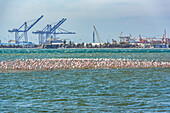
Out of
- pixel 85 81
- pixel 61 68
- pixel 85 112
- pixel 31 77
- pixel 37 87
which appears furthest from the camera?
pixel 61 68

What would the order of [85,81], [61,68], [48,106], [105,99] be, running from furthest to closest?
1. [61,68]
2. [85,81]
3. [105,99]
4. [48,106]

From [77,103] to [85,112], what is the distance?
2374 millimetres

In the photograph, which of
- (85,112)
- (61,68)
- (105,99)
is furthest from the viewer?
(61,68)

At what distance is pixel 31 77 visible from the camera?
35.7 metres

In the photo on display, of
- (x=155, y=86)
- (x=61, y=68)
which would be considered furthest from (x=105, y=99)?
(x=61, y=68)

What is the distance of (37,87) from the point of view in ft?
95.0

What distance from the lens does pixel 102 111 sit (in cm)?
2011

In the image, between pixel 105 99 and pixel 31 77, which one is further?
pixel 31 77

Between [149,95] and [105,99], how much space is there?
304 cm

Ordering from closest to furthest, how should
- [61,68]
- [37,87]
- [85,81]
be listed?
[37,87] < [85,81] < [61,68]

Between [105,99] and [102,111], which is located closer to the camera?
[102,111]

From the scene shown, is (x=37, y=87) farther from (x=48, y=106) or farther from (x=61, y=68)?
(x=61, y=68)

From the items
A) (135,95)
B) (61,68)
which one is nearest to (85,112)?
(135,95)

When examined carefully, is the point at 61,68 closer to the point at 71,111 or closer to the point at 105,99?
the point at 105,99
